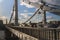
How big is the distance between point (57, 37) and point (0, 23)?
8.91 ft

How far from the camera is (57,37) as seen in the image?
874 cm

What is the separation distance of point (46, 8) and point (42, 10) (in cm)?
81

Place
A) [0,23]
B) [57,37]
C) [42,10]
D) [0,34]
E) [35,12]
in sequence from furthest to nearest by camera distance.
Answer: [35,12] < [42,10] < [0,23] < [57,37] < [0,34]

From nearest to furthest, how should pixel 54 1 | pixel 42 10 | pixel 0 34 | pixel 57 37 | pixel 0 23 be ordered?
pixel 0 34
pixel 57 37
pixel 0 23
pixel 42 10
pixel 54 1

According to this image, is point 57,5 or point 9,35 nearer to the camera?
point 9,35

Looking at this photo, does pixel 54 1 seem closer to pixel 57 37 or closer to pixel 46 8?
pixel 46 8

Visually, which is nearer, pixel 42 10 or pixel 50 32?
pixel 50 32

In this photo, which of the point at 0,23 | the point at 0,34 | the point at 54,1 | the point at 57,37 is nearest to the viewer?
the point at 0,34

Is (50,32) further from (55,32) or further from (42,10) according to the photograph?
(42,10)

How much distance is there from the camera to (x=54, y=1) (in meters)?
24.5

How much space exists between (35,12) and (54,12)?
2.56m

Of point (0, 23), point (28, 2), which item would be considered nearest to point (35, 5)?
point (28, 2)

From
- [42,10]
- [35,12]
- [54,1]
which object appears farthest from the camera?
[54,1]

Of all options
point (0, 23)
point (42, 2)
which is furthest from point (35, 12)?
point (0, 23)
